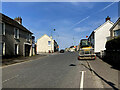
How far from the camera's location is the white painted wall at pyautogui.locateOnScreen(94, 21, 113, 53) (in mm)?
35366

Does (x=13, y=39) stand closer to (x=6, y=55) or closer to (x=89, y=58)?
(x=6, y=55)

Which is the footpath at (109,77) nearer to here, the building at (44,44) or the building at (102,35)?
the building at (102,35)

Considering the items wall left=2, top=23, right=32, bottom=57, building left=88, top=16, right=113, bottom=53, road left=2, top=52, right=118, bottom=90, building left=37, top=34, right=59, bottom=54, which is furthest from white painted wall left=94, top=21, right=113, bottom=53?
road left=2, top=52, right=118, bottom=90

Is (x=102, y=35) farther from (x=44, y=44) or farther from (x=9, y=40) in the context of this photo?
(x=44, y=44)

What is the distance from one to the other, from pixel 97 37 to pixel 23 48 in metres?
23.8

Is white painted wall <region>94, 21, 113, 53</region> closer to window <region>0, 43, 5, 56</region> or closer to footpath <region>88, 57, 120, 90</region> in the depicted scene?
window <region>0, 43, 5, 56</region>

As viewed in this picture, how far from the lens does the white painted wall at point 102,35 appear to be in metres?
35.4

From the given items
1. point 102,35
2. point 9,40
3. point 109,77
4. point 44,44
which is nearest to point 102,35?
point 102,35

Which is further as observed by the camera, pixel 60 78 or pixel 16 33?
pixel 16 33

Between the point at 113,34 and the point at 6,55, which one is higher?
the point at 113,34

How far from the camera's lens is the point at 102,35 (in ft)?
118

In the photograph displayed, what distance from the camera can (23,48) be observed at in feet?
77.5

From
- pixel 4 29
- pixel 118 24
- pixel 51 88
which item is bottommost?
pixel 51 88

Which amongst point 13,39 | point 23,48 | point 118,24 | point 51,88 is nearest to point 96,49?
point 118,24
